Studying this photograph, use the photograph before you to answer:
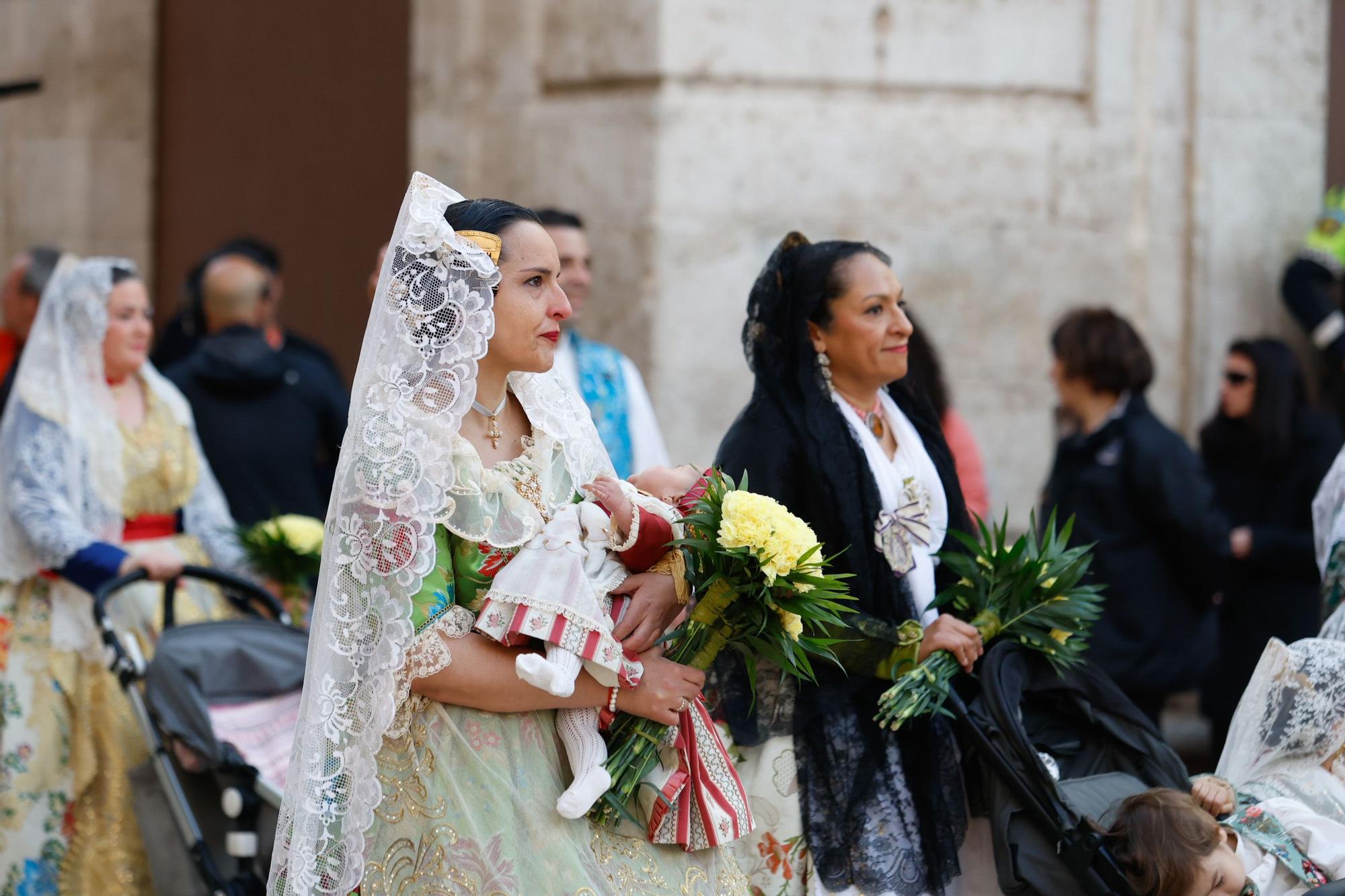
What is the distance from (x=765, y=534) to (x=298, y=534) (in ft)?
9.50

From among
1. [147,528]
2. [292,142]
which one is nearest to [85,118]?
[292,142]

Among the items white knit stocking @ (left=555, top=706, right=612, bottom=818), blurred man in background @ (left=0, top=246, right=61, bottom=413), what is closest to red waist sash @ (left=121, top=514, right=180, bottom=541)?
blurred man in background @ (left=0, top=246, right=61, bottom=413)

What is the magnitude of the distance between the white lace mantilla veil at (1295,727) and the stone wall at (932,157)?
10.9 ft

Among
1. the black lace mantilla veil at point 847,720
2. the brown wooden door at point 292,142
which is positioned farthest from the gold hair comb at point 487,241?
the brown wooden door at point 292,142

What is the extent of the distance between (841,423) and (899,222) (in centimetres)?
335

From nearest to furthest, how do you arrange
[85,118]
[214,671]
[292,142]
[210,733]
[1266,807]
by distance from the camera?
1. [1266,807]
2. [210,733]
3. [214,671]
4. [292,142]
5. [85,118]

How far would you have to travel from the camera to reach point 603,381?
6.55 meters

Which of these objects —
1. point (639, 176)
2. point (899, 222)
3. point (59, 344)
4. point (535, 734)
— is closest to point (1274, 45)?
point (899, 222)

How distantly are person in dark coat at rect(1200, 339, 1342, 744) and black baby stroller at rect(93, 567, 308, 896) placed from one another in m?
3.79

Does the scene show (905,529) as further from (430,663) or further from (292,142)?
(292,142)

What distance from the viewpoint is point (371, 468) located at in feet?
11.5

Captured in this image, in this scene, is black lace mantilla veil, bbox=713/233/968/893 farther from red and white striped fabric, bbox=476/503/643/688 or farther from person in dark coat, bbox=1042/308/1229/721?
person in dark coat, bbox=1042/308/1229/721

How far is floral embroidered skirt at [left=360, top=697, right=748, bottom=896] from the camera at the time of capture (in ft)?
11.5

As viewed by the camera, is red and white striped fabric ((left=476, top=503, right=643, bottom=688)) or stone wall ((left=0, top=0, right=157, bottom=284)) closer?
red and white striped fabric ((left=476, top=503, right=643, bottom=688))
